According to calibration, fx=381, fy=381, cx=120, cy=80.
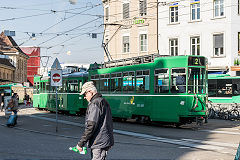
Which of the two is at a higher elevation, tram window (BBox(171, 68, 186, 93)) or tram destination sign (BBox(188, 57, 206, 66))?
tram destination sign (BBox(188, 57, 206, 66))

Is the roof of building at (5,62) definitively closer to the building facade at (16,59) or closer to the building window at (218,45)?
the building facade at (16,59)

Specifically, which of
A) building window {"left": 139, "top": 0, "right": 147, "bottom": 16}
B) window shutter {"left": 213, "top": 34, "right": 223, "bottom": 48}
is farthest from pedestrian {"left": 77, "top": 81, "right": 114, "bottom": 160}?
building window {"left": 139, "top": 0, "right": 147, "bottom": 16}

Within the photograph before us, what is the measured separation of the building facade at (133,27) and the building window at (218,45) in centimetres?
590

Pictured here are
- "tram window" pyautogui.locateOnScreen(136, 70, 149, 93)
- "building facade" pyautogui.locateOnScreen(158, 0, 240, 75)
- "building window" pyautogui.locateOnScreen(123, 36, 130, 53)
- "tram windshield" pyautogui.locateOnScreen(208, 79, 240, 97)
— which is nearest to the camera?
"tram window" pyautogui.locateOnScreen(136, 70, 149, 93)

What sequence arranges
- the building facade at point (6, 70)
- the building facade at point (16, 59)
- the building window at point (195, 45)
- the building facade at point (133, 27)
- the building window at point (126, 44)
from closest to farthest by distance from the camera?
the building window at point (195, 45)
the building facade at point (133, 27)
the building window at point (126, 44)
the building facade at point (6, 70)
the building facade at point (16, 59)

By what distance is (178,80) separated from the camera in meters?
16.3

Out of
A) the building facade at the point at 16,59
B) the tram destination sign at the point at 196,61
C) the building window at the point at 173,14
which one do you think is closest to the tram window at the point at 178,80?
the tram destination sign at the point at 196,61

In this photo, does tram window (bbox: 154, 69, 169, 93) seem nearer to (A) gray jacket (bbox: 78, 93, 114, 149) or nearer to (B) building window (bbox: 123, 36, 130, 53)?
(A) gray jacket (bbox: 78, 93, 114, 149)

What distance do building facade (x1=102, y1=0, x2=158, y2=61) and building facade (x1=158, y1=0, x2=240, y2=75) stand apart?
101 cm

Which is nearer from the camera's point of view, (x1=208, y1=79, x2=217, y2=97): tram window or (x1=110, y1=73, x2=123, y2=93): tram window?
(x1=110, y1=73, x2=123, y2=93): tram window

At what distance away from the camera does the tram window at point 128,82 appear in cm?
1870

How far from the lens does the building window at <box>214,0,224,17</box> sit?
3022 centimetres

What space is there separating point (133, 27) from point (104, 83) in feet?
52.7

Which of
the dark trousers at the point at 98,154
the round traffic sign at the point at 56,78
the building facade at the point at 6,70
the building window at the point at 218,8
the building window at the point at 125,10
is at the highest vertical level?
the building window at the point at 125,10
